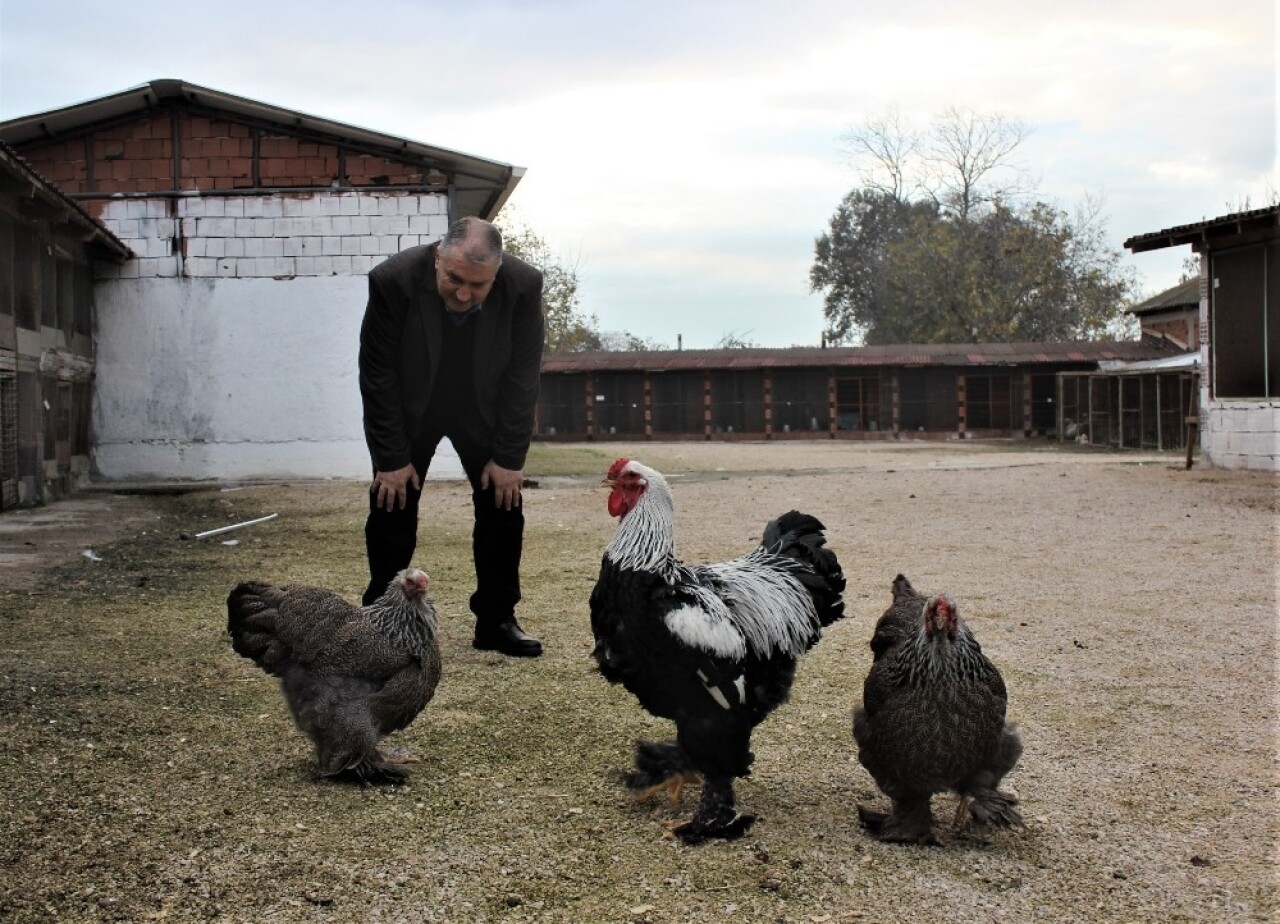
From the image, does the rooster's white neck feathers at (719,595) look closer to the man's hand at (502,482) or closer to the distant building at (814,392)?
the man's hand at (502,482)

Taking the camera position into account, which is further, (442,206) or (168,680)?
(442,206)

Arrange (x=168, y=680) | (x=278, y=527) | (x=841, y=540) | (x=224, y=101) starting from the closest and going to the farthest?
(x=168, y=680) < (x=841, y=540) < (x=278, y=527) < (x=224, y=101)

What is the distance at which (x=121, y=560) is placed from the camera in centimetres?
992

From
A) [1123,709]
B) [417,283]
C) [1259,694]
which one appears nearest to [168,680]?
[417,283]

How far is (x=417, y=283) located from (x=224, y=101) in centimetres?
1330

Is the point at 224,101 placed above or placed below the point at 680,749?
above

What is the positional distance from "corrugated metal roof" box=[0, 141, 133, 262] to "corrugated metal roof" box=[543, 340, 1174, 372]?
23359 mm

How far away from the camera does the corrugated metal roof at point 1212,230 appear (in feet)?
56.1

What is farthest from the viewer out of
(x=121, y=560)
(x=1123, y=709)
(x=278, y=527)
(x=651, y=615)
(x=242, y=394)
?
(x=242, y=394)

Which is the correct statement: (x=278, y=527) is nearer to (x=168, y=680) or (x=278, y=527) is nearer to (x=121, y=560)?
(x=121, y=560)

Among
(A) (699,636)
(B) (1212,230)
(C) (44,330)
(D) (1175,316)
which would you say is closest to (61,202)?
(C) (44,330)

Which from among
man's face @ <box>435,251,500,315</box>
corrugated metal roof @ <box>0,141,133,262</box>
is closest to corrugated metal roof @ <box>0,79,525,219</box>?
corrugated metal roof @ <box>0,141,133,262</box>

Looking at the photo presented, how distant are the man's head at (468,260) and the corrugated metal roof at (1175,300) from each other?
106 feet

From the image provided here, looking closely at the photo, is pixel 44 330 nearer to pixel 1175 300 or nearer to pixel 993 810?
pixel 993 810
